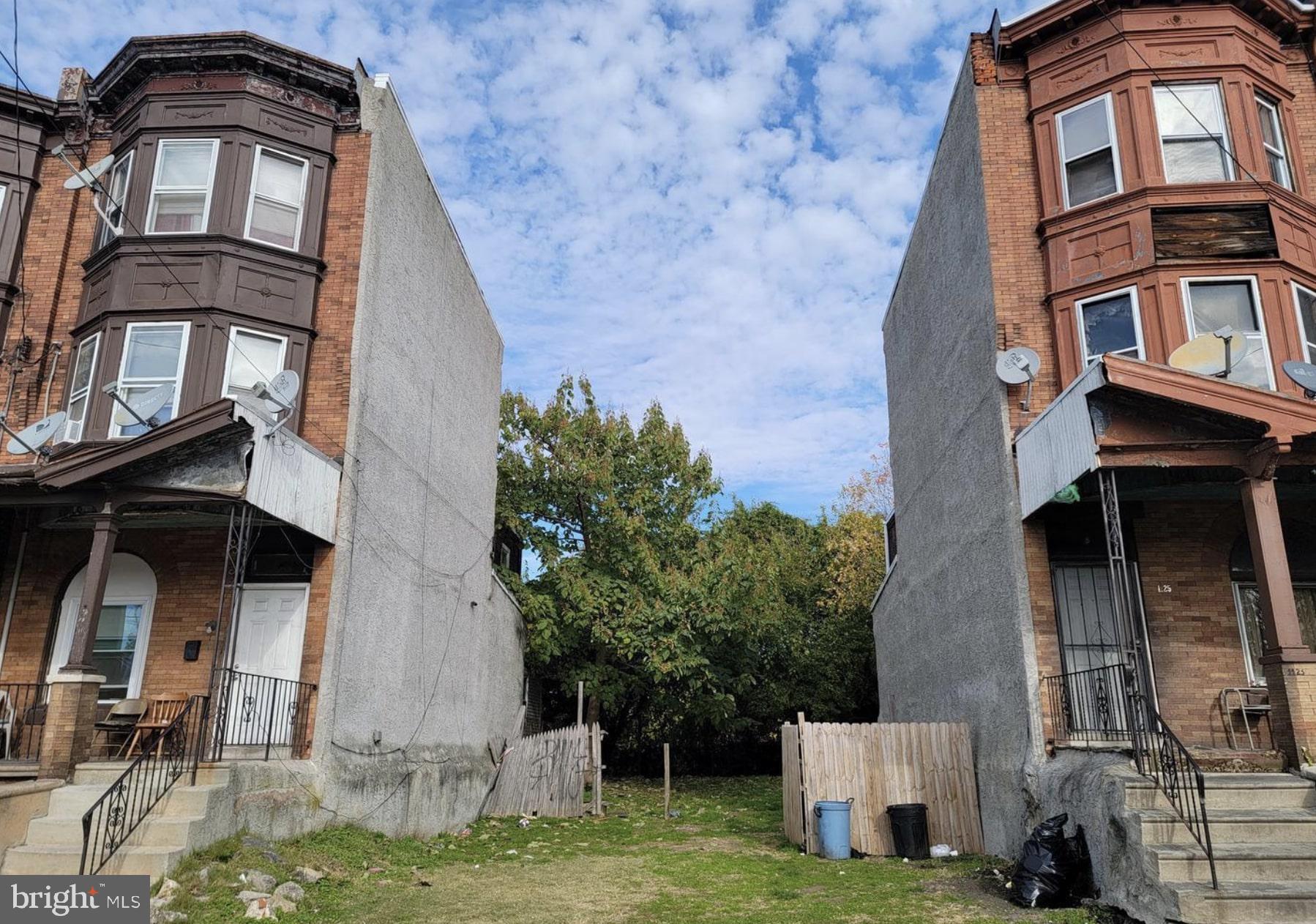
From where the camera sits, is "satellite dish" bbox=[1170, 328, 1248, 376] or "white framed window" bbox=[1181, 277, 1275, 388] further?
"white framed window" bbox=[1181, 277, 1275, 388]

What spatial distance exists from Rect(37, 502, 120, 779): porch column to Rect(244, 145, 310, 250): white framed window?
517 cm

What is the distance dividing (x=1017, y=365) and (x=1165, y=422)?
A: 2.19 metres

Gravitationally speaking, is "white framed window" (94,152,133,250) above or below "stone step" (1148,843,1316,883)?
above

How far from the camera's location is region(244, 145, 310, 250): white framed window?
13.6 m

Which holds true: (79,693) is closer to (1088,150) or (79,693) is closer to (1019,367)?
(1019,367)

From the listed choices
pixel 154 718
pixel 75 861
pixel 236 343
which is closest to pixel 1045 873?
→ pixel 75 861

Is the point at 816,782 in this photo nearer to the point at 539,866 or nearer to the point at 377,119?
the point at 539,866

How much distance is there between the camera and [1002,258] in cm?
1276

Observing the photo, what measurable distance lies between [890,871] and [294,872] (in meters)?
6.65

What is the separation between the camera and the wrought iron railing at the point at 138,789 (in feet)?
26.7

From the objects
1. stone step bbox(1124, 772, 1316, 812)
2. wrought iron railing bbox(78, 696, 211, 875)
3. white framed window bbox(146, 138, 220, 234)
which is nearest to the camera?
wrought iron railing bbox(78, 696, 211, 875)

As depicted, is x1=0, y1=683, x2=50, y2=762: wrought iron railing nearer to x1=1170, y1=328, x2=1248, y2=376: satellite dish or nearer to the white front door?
the white front door
